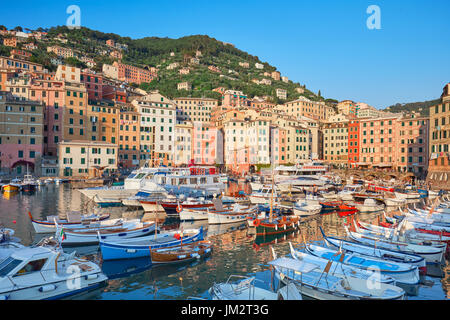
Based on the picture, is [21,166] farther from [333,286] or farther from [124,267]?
[333,286]

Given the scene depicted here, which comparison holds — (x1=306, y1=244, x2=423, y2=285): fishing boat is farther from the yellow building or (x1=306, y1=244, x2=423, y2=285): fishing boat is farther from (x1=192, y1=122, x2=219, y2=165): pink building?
(x1=192, y1=122, x2=219, y2=165): pink building

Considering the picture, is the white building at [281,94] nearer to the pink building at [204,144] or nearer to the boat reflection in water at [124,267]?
the pink building at [204,144]

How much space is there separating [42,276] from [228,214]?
1840cm

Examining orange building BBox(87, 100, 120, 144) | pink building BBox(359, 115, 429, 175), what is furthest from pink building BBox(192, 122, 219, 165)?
pink building BBox(359, 115, 429, 175)

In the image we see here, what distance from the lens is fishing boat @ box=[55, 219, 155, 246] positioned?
21417mm

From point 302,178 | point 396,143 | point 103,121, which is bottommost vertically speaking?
point 302,178

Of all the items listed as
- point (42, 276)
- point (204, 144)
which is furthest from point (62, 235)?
point (204, 144)

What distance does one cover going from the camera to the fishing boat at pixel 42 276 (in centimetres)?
1218

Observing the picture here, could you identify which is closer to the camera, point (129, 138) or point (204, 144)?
point (129, 138)

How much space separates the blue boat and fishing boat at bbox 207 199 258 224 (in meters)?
7.53

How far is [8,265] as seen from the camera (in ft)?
41.8
